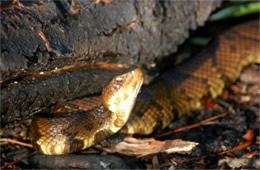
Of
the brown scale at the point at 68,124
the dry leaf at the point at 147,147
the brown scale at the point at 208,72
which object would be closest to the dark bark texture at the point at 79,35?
the brown scale at the point at 68,124

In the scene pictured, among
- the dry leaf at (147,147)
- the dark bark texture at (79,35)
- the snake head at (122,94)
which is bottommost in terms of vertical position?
the dry leaf at (147,147)

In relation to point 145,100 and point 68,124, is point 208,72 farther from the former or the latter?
point 68,124

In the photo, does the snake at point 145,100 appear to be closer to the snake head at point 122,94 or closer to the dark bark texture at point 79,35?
the snake head at point 122,94

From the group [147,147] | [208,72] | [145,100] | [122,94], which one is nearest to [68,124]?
[122,94]

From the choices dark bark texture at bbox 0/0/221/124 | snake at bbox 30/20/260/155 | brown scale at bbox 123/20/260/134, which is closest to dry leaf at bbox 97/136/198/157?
snake at bbox 30/20/260/155

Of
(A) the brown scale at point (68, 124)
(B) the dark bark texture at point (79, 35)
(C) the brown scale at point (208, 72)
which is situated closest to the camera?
(B) the dark bark texture at point (79, 35)

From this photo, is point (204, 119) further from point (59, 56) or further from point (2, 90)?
point (2, 90)

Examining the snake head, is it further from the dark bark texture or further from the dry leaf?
the dark bark texture
